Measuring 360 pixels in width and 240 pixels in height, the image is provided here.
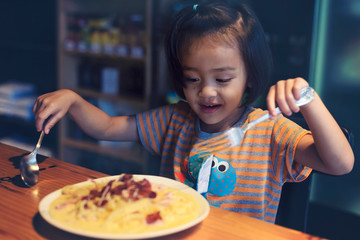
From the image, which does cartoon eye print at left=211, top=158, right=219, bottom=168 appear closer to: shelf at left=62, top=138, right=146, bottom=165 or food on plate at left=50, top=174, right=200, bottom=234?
food on plate at left=50, top=174, right=200, bottom=234

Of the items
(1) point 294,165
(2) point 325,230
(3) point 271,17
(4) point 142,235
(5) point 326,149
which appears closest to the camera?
(4) point 142,235

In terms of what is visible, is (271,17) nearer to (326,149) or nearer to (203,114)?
(203,114)

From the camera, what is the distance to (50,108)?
106 cm

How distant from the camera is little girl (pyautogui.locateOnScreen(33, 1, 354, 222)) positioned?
106 centimetres

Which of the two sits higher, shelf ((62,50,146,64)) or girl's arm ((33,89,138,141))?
girl's arm ((33,89,138,141))

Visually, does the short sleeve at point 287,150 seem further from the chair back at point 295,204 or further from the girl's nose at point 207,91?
the girl's nose at point 207,91

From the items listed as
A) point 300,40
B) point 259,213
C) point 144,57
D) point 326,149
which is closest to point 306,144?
point 326,149

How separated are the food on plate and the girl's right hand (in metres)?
0.27

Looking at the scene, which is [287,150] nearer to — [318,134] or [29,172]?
[318,134]

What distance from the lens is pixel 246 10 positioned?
1149mm

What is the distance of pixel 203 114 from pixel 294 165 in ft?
0.92

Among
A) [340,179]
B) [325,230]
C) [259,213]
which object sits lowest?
[325,230]

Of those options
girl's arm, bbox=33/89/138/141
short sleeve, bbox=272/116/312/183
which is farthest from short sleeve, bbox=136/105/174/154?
short sleeve, bbox=272/116/312/183

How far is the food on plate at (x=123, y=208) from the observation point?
692mm
